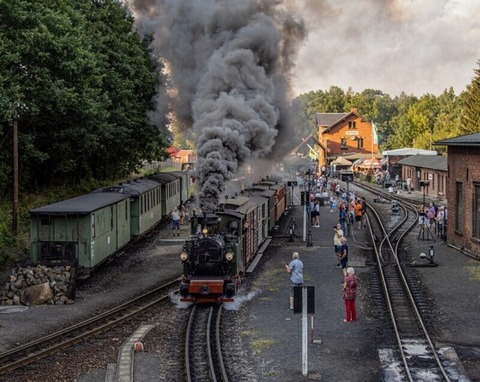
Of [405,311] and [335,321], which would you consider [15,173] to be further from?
[405,311]

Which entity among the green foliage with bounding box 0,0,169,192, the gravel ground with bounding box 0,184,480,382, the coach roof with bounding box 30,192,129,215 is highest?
the green foliage with bounding box 0,0,169,192

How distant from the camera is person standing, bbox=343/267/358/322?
52.6 feet

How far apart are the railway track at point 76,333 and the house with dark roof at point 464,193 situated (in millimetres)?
12756

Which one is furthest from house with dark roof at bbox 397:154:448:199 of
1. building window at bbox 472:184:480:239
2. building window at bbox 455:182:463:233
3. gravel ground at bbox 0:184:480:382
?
gravel ground at bbox 0:184:480:382

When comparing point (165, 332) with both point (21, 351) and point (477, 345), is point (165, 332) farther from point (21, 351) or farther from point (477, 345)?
point (477, 345)

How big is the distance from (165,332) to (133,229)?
45.7 ft

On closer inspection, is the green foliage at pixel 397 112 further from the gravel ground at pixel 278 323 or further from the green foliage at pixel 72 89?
the gravel ground at pixel 278 323

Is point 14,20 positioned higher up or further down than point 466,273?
higher up

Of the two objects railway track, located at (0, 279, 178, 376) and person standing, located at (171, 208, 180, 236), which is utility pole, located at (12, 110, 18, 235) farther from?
railway track, located at (0, 279, 178, 376)

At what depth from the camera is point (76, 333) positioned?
15.6 meters

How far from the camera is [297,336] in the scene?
15.1 m

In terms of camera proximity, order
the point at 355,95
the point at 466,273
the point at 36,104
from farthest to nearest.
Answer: the point at 355,95, the point at 36,104, the point at 466,273

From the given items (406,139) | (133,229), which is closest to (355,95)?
(406,139)

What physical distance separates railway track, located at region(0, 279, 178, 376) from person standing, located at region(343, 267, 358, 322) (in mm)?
5287
